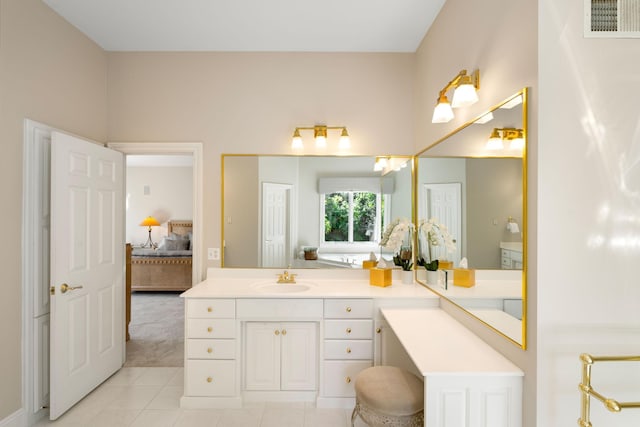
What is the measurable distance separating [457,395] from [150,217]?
789 cm

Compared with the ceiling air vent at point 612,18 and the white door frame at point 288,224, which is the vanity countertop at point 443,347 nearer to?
the white door frame at point 288,224

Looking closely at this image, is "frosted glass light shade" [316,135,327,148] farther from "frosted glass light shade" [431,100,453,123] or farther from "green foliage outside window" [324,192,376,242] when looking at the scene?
"frosted glass light shade" [431,100,453,123]

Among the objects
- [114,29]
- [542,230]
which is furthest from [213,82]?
[542,230]

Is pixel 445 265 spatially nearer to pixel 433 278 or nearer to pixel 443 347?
pixel 433 278

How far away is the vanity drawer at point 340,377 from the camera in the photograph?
8.07 feet

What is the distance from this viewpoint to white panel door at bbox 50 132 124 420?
7.52 ft

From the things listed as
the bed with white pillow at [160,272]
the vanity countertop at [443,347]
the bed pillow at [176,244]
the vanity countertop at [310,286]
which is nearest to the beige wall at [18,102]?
the vanity countertop at [310,286]

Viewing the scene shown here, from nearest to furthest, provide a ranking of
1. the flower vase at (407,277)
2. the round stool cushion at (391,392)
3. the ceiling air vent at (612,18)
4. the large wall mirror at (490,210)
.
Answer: the ceiling air vent at (612,18)
the large wall mirror at (490,210)
the round stool cushion at (391,392)
the flower vase at (407,277)

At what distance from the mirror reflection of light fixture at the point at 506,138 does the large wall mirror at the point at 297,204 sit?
1335 millimetres

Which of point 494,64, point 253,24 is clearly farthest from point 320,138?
point 494,64

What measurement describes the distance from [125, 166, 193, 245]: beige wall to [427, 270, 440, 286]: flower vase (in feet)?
21.9

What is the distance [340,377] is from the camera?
2469 mm

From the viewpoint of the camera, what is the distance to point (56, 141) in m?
2.29

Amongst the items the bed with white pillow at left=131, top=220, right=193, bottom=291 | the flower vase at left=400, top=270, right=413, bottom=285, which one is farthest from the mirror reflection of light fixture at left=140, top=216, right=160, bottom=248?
the flower vase at left=400, top=270, right=413, bottom=285
